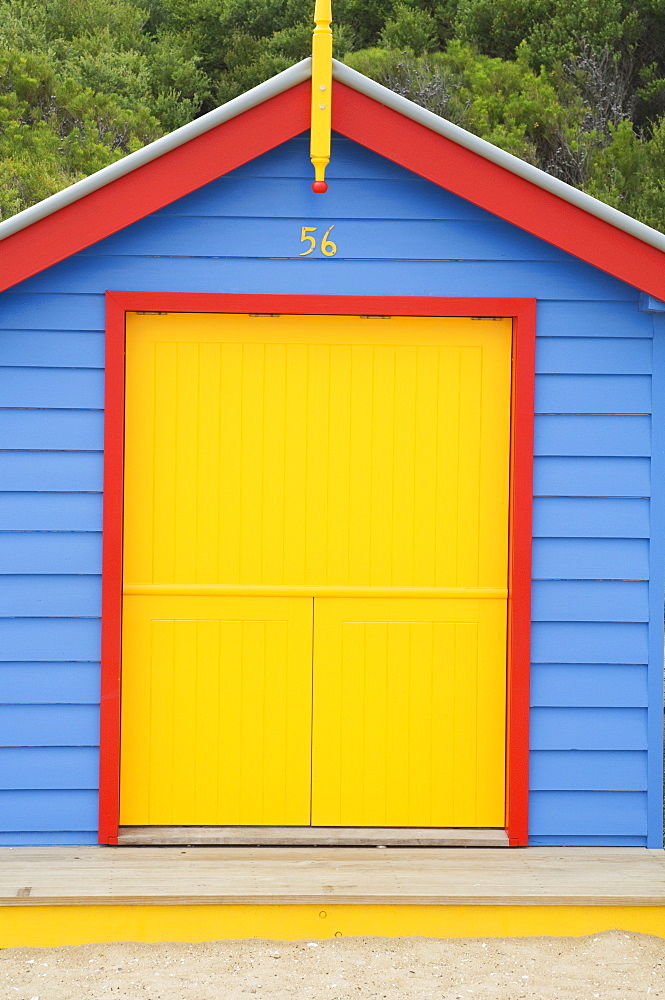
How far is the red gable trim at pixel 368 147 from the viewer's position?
405 cm

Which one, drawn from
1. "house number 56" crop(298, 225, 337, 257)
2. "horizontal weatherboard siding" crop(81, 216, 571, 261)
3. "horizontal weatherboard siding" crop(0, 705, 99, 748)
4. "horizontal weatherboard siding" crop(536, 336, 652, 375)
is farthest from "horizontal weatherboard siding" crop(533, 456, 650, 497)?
"horizontal weatherboard siding" crop(0, 705, 99, 748)

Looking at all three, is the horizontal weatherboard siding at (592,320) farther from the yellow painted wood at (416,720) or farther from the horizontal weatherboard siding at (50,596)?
the horizontal weatherboard siding at (50,596)

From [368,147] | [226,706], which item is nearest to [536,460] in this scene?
[368,147]

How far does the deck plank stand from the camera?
385 cm

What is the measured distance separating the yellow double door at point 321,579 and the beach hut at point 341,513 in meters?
0.01

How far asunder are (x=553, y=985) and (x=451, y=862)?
2.22ft

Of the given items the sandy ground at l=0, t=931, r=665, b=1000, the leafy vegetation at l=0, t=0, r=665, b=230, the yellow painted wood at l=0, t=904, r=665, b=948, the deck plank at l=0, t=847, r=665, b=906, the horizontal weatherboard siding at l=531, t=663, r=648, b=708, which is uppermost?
the leafy vegetation at l=0, t=0, r=665, b=230

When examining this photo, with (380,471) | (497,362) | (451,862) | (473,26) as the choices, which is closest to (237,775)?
(451,862)

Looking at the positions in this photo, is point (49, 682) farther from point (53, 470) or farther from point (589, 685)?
point (589, 685)

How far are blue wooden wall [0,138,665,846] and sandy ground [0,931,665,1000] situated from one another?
1.96 feet

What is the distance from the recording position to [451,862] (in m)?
4.18

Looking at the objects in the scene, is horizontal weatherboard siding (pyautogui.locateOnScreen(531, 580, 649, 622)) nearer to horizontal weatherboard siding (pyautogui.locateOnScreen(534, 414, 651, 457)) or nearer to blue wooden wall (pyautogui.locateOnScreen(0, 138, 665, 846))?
blue wooden wall (pyautogui.locateOnScreen(0, 138, 665, 846))

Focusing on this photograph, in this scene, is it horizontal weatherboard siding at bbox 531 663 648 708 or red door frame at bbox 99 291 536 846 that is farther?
horizontal weatherboard siding at bbox 531 663 648 708

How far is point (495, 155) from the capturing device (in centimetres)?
404
